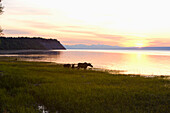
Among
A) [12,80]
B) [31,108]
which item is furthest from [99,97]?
[12,80]

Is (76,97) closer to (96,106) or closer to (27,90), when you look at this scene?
(96,106)

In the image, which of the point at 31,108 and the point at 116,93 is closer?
the point at 31,108

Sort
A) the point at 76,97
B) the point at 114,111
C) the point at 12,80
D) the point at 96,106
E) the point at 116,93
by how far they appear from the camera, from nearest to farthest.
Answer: the point at 114,111, the point at 96,106, the point at 76,97, the point at 116,93, the point at 12,80

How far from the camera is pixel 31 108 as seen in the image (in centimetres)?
986

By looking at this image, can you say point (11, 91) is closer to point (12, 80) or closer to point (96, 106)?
point (12, 80)

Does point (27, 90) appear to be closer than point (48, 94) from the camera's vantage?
No

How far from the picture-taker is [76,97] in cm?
1185

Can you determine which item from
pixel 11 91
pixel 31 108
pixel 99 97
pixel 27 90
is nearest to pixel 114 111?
pixel 99 97

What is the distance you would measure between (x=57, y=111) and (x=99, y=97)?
3.57 metres

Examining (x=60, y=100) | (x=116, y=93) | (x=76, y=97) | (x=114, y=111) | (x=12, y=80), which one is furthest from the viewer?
(x=12, y=80)

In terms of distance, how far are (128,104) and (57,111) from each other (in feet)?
15.5

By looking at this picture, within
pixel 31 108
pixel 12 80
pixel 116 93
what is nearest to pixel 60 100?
pixel 31 108

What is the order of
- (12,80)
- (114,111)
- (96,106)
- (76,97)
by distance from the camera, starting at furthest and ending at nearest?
(12,80)
(76,97)
(96,106)
(114,111)

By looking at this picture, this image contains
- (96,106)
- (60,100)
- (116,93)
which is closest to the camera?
(96,106)
